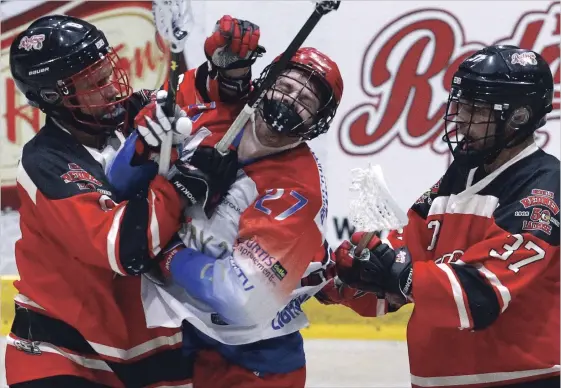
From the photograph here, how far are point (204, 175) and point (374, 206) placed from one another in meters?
0.40

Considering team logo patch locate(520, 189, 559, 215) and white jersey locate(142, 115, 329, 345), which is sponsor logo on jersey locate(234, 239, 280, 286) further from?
team logo patch locate(520, 189, 559, 215)

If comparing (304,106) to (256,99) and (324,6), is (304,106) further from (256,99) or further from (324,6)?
(324,6)

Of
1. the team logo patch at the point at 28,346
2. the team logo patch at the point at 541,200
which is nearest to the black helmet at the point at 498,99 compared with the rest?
the team logo patch at the point at 541,200

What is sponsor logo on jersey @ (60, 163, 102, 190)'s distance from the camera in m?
1.89

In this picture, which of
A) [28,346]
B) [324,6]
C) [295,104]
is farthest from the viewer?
[28,346]

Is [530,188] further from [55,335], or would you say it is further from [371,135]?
[371,135]

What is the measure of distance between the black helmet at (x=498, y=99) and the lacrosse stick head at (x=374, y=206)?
0.18m

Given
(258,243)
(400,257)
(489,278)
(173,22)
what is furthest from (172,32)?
(489,278)

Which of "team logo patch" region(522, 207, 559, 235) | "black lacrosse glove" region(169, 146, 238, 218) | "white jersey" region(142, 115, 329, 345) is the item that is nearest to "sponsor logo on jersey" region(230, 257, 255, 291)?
"white jersey" region(142, 115, 329, 345)

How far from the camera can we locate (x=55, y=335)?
6.57 ft

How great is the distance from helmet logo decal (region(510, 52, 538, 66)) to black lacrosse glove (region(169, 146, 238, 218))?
658 millimetres

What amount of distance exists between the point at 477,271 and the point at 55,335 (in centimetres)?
94

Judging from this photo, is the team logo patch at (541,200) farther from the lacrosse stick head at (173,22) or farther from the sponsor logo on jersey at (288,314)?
the lacrosse stick head at (173,22)

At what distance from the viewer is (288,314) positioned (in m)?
2.12
